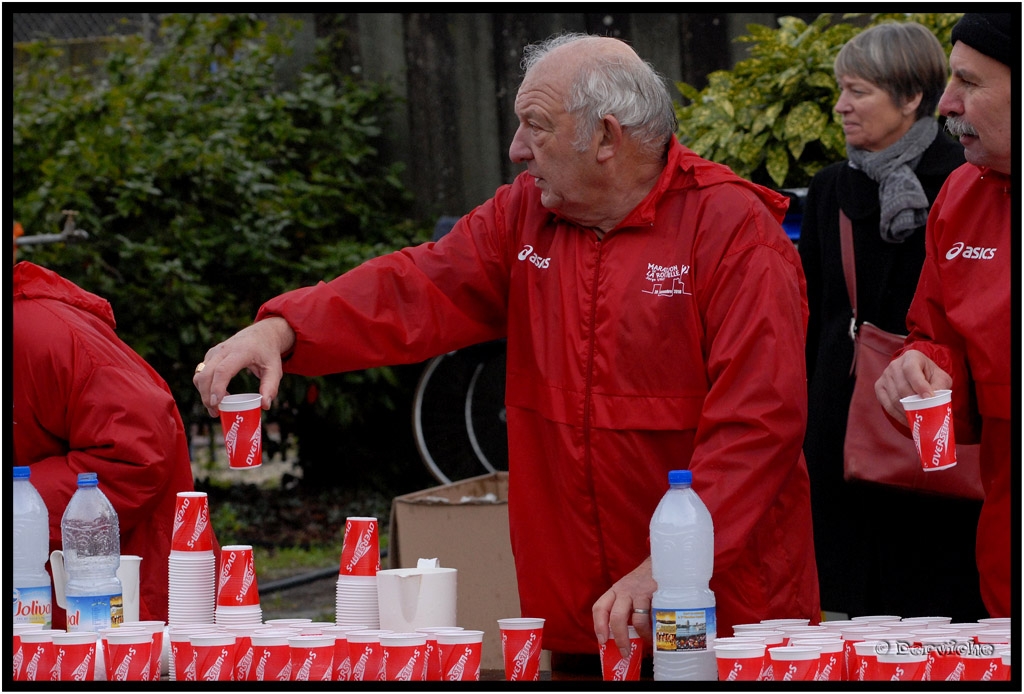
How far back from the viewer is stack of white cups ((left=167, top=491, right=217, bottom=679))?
3119mm

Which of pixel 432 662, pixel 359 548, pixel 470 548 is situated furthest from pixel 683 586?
pixel 470 548

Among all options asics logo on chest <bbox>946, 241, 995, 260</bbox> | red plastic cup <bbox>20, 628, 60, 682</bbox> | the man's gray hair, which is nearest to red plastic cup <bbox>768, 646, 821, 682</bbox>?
asics logo on chest <bbox>946, 241, 995, 260</bbox>

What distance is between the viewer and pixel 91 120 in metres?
8.36

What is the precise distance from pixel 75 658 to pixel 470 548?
2377mm

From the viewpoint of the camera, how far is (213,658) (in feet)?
8.82

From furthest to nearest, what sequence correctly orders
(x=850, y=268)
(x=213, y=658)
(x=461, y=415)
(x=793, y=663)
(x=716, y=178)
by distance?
1. (x=461, y=415)
2. (x=850, y=268)
3. (x=716, y=178)
4. (x=213, y=658)
5. (x=793, y=663)

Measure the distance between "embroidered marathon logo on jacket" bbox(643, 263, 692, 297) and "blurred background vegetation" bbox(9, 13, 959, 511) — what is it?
3.50 meters

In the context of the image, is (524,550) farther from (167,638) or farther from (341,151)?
(341,151)

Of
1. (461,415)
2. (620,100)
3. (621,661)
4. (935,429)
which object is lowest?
(461,415)

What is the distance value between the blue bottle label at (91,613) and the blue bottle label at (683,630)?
126 cm

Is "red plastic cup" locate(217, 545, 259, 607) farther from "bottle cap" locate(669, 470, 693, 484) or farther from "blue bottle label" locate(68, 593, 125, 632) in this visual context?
"bottle cap" locate(669, 470, 693, 484)

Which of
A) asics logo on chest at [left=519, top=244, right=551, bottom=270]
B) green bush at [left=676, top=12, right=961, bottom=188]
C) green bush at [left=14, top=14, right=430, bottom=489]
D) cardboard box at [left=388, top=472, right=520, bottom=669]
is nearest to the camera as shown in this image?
asics logo on chest at [left=519, top=244, right=551, bottom=270]

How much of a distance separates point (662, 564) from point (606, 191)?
3.06ft

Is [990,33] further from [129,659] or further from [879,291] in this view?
[129,659]
